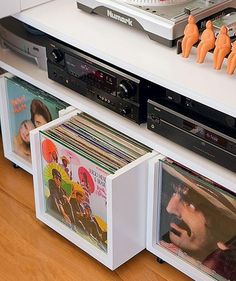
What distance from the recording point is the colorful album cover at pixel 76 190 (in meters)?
1.50

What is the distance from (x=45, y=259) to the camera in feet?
5.35

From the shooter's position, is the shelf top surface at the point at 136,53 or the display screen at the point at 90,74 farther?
the display screen at the point at 90,74

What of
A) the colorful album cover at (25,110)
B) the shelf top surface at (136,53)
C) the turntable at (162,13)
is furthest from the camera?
the colorful album cover at (25,110)

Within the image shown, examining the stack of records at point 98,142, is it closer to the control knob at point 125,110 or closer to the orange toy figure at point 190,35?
the control knob at point 125,110

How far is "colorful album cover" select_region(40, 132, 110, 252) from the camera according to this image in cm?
150

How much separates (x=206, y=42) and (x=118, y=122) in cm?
28

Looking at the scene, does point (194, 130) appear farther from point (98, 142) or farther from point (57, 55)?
point (57, 55)

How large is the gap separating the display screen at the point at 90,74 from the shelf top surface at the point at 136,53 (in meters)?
0.06

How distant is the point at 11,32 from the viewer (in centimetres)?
177

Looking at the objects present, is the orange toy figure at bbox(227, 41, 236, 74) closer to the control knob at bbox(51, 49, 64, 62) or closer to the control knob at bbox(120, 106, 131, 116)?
the control knob at bbox(120, 106, 131, 116)

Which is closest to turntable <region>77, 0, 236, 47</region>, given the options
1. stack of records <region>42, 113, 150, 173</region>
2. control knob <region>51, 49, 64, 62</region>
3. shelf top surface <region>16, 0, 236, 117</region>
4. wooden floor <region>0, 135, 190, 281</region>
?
shelf top surface <region>16, 0, 236, 117</region>

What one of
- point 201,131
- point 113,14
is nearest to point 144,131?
point 201,131

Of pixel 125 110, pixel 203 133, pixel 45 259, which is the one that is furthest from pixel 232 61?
pixel 45 259

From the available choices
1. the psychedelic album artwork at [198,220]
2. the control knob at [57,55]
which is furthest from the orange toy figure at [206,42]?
the control knob at [57,55]
